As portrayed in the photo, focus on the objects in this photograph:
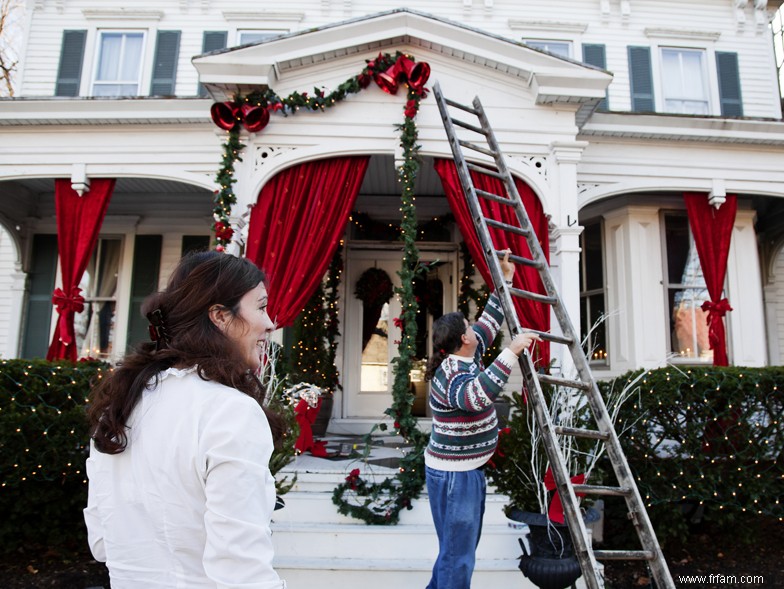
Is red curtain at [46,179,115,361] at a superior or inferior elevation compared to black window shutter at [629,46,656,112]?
inferior

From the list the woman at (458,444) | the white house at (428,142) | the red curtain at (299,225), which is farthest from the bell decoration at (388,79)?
the woman at (458,444)

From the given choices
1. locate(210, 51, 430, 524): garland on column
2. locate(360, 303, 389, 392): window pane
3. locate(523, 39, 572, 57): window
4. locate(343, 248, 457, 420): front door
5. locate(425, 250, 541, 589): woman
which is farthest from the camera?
locate(523, 39, 572, 57): window

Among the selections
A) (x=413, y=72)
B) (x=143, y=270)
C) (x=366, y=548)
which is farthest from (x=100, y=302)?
(x=366, y=548)

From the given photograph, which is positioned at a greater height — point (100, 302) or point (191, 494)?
point (100, 302)

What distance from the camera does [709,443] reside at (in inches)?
168

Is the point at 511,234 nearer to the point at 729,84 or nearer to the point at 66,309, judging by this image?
the point at 66,309

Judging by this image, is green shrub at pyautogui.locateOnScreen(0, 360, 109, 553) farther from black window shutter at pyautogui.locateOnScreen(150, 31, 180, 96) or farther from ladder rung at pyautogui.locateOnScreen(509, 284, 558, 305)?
black window shutter at pyautogui.locateOnScreen(150, 31, 180, 96)

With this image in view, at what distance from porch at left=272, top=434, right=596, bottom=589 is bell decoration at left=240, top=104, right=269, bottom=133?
3542mm

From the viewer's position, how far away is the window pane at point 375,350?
799 centimetres

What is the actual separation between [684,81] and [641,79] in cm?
80

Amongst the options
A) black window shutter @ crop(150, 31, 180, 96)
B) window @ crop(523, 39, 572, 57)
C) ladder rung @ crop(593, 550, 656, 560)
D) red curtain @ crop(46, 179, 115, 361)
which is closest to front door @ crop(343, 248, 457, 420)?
red curtain @ crop(46, 179, 115, 361)

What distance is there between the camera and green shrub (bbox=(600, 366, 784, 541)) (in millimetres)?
4211

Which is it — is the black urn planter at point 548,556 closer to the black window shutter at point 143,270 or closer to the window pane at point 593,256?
the window pane at point 593,256

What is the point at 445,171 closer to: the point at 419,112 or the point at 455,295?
the point at 419,112
